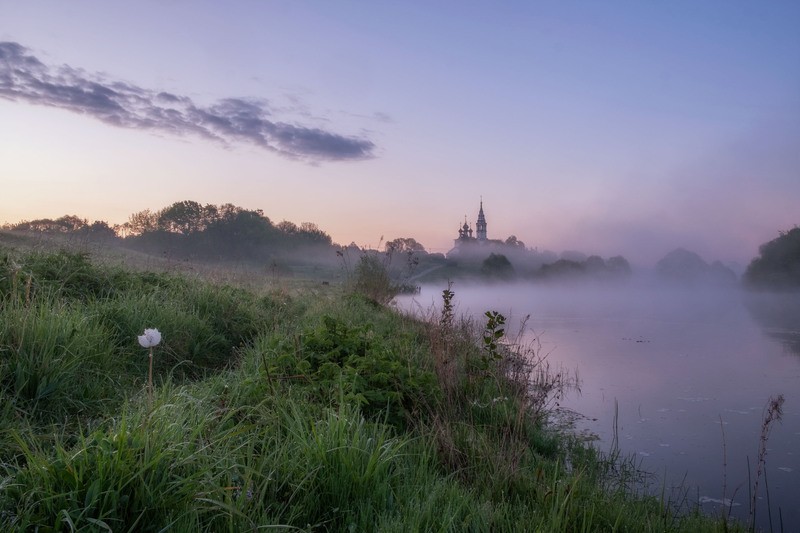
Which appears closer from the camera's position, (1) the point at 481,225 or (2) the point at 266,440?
(2) the point at 266,440

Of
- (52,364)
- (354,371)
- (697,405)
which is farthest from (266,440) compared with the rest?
(697,405)

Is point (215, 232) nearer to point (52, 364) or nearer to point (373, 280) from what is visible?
point (373, 280)

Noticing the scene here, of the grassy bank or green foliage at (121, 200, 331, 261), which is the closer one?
the grassy bank

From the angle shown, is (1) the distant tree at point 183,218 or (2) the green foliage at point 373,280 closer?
(2) the green foliage at point 373,280

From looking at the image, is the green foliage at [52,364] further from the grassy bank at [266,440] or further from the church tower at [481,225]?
A: the church tower at [481,225]

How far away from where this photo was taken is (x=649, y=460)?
637cm

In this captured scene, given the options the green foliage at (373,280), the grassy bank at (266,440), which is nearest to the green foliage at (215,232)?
the green foliage at (373,280)

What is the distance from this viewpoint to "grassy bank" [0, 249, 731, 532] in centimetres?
259

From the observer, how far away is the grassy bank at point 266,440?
2.59 metres

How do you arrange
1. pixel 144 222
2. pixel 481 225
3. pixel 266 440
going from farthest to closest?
pixel 481 225 < pixel 144 222 < pixel 266 440

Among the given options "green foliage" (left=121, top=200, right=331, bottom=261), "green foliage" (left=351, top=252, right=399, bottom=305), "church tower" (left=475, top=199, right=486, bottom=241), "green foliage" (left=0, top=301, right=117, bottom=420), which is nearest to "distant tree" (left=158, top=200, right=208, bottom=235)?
"green foliage" (left=121, top=200, right=331, bottom=261)

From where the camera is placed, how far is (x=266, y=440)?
3803mm

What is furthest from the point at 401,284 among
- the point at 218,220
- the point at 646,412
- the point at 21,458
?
the point at 218,220

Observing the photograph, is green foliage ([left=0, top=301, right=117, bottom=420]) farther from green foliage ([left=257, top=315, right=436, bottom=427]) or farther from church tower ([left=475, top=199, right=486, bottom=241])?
church tower ([left=475, top=199, right=486, bottom=241])
